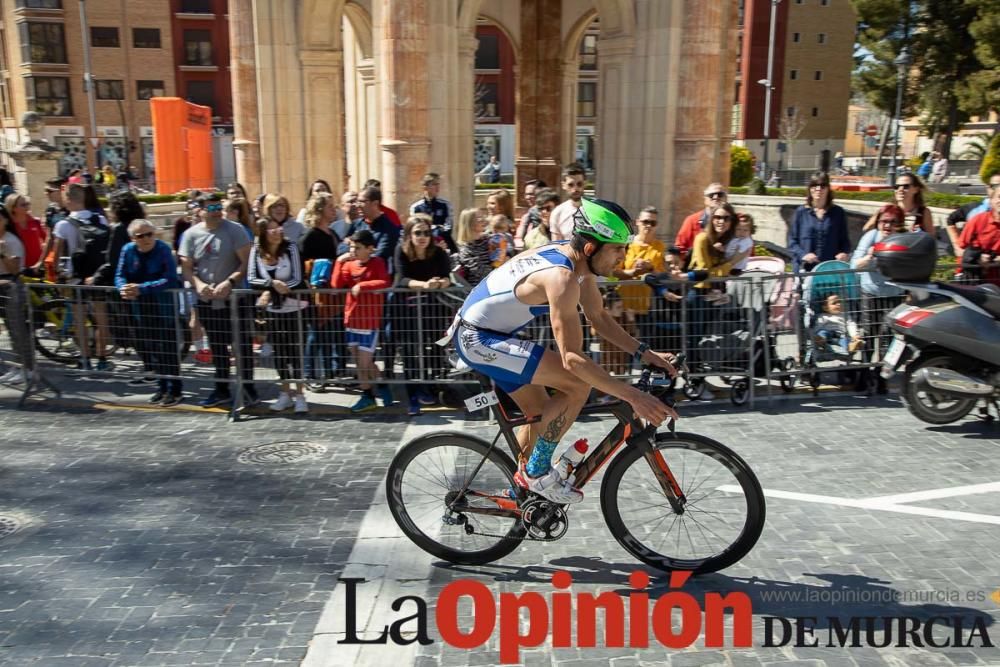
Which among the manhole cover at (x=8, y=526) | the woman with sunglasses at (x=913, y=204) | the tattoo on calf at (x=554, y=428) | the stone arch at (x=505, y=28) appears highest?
the stone arch at (x=505, y=28)

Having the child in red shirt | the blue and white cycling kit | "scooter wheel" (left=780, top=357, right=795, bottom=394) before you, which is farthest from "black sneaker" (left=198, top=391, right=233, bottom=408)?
"scooter wheel" (left=780, top=357, right=795, bottom=394)

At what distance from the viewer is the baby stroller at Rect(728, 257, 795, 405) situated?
851 centimetres

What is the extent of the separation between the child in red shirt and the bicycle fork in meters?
4.16

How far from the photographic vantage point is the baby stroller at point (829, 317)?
8664 mm

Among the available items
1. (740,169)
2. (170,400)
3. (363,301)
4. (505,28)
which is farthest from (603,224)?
(740,169)

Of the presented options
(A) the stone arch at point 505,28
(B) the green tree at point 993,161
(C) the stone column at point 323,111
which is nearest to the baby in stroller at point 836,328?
(C) the stone column at point 323,111

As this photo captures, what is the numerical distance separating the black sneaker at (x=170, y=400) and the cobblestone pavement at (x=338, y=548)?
0.83 m

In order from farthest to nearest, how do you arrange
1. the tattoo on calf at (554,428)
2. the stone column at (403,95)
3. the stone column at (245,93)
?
the stone column at (245,93), the stone column at (403,95), the tattoo on calf at (554,428)

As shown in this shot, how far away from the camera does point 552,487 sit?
16.2 feet

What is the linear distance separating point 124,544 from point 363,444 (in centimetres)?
242

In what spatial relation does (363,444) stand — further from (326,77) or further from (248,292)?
(326,77)

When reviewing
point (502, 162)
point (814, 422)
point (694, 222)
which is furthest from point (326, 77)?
point (502, 162)

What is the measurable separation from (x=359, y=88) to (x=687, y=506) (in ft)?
49.6

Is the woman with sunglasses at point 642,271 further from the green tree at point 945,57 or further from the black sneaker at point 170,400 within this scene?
the green tree at point 945,57
